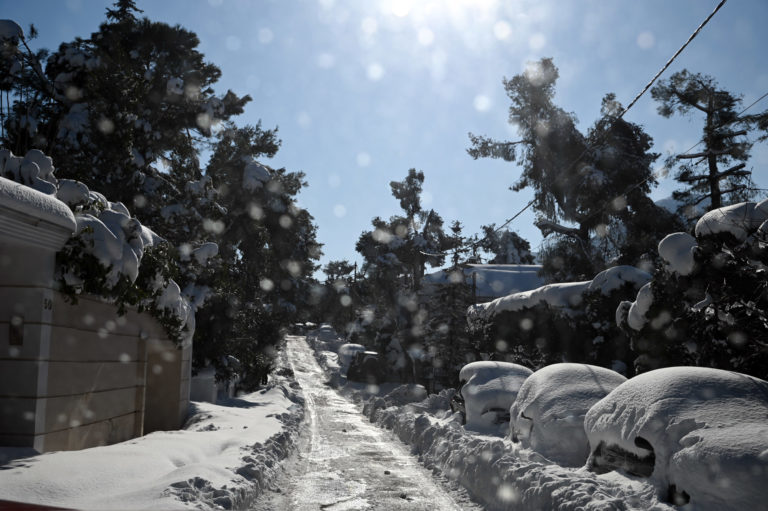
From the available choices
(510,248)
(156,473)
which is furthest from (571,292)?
(510,248)

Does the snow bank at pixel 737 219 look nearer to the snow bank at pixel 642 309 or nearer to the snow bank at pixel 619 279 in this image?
the snow bank at pixel 642 309

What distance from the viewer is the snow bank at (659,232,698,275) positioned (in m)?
9.89

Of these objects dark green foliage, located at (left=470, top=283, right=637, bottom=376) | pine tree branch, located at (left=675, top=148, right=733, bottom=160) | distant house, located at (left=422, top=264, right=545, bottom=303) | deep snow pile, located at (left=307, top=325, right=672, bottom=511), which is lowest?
deep snow pile, located at (left=307, top=325, right=672, bottom=511)

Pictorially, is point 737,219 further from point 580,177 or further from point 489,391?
point 580,177

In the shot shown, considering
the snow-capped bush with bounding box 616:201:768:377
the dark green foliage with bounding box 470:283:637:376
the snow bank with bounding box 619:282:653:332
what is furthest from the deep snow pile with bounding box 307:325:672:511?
the dark green foliage with bounding box 470:283:637:376

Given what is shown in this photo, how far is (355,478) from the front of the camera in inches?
345

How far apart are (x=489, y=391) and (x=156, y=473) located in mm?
7721

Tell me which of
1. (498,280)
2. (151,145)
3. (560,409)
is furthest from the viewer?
(498,280)

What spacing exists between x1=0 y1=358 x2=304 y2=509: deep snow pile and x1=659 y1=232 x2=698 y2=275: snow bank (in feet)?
25.6

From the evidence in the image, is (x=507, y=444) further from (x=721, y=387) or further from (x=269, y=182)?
(x=269, y=182)

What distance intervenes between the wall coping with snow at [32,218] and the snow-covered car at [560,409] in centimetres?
706

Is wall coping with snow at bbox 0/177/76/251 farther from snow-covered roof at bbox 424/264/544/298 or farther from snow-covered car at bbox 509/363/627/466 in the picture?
snow-covered roof at bbox 424/264/544/298

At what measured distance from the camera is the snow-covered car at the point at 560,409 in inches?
308

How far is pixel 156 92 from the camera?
17469 mm
